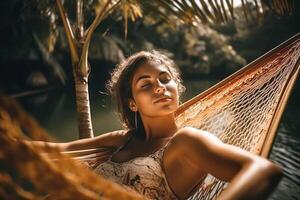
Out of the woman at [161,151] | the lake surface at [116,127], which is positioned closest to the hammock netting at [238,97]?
the woman at [161,151]

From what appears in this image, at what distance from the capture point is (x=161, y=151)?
919mm

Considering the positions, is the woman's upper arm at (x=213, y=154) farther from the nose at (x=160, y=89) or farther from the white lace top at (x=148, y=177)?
the nose at (x=160, y=89)

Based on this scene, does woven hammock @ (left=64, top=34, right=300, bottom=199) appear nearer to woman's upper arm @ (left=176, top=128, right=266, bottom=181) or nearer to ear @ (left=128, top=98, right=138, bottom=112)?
ear @ (left=128, top=98, right=138, bottom=112)

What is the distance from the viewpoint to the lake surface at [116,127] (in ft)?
10.7

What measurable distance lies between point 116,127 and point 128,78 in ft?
16.1

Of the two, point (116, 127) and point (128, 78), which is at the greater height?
point (128, 78)

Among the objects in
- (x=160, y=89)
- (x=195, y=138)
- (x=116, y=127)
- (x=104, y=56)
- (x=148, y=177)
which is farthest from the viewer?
(x=104, y=56)

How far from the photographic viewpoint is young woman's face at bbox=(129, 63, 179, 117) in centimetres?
102

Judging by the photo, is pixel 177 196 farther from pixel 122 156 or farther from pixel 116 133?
pixel 116 133

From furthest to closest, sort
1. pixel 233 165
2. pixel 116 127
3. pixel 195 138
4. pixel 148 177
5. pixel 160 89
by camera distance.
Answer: pixel 116 127 → pixel 160 89 → pixel 148 177 → pixel 195 138 → pixel 233 165

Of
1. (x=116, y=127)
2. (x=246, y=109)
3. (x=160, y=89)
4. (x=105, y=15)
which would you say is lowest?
(x=116, y=127)

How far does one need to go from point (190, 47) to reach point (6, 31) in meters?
11.3

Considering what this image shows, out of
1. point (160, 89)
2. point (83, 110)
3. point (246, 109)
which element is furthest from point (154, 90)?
point (83, 110)

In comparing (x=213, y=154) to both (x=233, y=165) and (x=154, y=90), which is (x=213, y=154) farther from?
(x=154, y=90)
